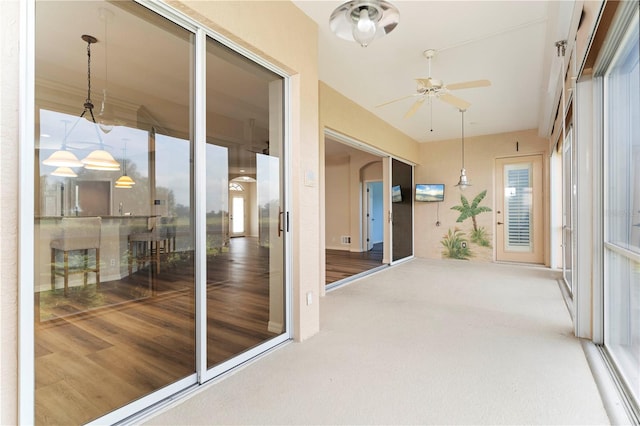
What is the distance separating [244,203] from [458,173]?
644 cm

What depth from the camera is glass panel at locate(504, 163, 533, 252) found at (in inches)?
278

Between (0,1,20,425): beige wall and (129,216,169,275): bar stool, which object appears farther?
(129,216,169,275): bar stool

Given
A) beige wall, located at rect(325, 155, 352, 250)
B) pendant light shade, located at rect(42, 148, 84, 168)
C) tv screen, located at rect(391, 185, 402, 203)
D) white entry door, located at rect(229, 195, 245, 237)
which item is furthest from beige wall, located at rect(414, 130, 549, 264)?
pendant light shade, located at rect(42, 148, 84, 168)

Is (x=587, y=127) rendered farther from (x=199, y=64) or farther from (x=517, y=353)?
(x=199, y=64)

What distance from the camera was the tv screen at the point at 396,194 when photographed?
709 centimetres

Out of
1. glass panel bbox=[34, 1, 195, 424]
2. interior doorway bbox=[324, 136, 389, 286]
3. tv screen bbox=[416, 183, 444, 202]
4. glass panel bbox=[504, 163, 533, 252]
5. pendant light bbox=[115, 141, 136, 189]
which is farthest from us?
interior doorway bbox=[324, 136, 389, 286]

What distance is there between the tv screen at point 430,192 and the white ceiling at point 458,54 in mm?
2341

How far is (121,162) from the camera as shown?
2357 millimetres

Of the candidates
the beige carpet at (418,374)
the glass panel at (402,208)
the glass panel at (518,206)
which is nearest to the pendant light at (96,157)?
the beige carpet at (418,374)

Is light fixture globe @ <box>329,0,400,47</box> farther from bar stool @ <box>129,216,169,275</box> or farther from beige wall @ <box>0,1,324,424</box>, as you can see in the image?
bar stool @ <box>129,216,169,275</box>

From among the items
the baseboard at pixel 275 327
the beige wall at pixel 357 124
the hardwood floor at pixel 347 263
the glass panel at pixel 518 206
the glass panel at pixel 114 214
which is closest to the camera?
the glass panel at pixel 114 214

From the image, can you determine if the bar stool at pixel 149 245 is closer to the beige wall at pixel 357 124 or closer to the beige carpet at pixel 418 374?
the beige carpet at pixel 418 374

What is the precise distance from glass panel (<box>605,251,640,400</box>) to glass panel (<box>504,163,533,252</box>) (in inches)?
196

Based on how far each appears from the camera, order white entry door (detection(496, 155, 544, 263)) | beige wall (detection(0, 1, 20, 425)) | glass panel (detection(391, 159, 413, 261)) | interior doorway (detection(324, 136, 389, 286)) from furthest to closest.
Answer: interior doorway (detection(324, 136, 389, 286)) < glass panel (detection(391, 159, 413, 261)) < white entry door (detection(496, 155, 544, 263)) < beige wall (detection(0, 1, 20, 425))
